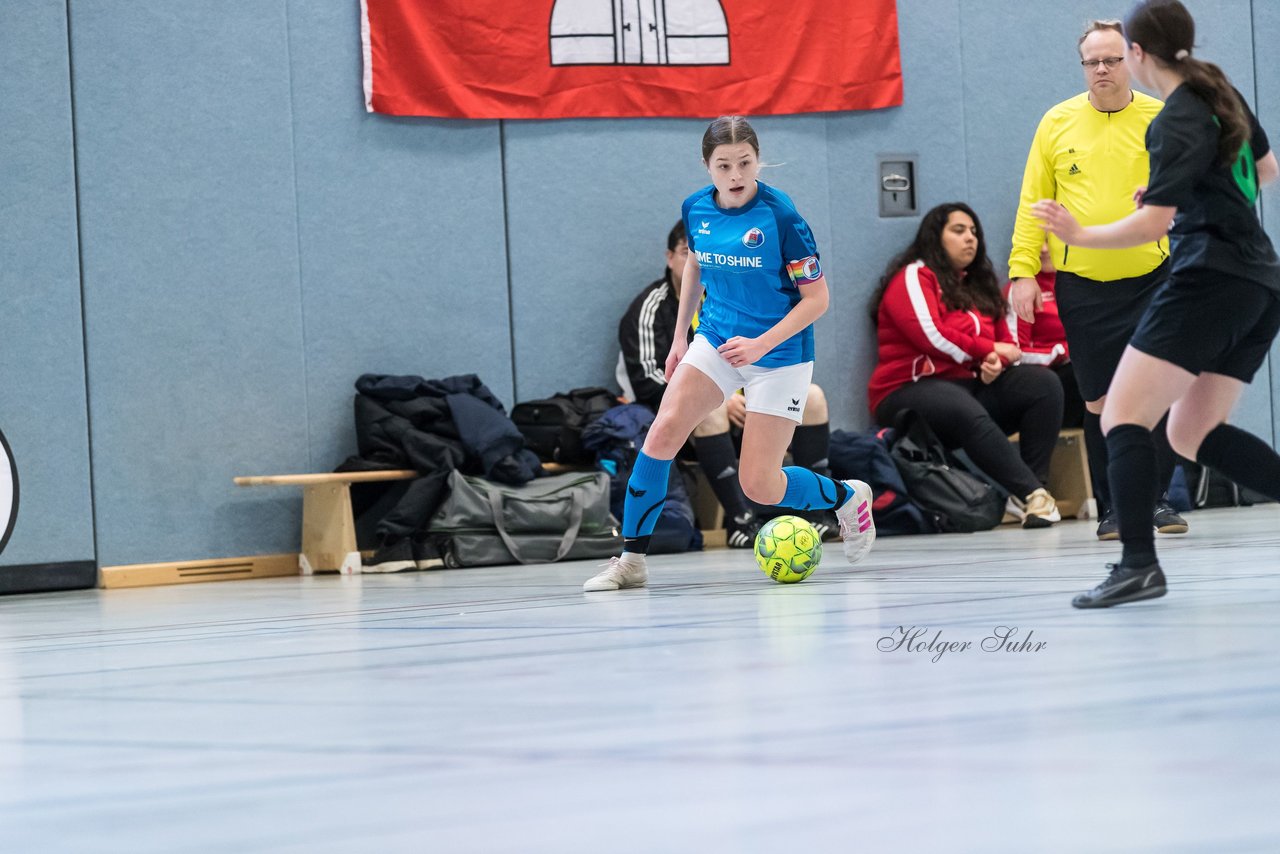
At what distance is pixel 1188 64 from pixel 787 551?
200 centimetres

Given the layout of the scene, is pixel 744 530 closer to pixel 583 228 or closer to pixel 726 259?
pixel 583 228

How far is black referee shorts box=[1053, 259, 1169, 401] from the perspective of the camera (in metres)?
5.89

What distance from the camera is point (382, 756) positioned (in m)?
1.99

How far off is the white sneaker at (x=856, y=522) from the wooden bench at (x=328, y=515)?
2.52 meters

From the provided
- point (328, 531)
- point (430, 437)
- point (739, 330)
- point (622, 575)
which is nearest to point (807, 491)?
point (739, 330)

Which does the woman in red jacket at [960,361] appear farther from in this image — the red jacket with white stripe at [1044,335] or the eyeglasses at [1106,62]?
the eyeglasses at [1106,62]

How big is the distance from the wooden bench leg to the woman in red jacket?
9.84 ft

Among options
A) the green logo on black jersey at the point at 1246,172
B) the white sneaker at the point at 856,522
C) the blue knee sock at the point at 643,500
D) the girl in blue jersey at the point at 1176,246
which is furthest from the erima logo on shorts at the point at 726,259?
the green logo on black jersey at the point at 1246,172

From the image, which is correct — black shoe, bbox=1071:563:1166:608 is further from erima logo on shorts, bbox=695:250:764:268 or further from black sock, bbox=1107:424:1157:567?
erima logo on shorts, bbox=695:250:764:268

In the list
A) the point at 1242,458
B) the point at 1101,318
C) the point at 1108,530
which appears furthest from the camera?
the point at 1108,530

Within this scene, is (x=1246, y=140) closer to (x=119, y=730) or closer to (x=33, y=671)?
(x=119, y=730)

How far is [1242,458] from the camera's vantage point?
3877 millimetres

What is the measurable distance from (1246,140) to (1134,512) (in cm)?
82

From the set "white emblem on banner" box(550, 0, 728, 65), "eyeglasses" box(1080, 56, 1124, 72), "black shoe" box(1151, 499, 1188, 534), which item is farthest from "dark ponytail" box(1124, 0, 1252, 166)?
"white emblem on banner" box(550, 0, 728, 65)
